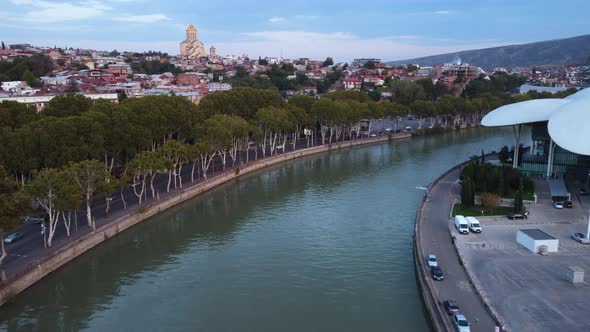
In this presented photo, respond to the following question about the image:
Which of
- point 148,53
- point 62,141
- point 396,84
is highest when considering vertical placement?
point 148,53

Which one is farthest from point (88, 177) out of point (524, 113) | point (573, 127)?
point (524, 113)

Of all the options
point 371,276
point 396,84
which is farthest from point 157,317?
point 396,84

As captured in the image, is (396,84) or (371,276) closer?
(371,276)

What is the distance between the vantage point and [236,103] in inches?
1836

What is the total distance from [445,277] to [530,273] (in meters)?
3.21

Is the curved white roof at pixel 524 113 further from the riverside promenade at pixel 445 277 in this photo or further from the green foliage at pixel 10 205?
the green foliage at pixel 10 205

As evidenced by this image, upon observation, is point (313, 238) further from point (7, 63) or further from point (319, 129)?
point (7, 63)

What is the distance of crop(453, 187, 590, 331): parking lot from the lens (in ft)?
44.5

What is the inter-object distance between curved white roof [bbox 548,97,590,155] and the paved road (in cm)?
628

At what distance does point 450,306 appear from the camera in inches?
538

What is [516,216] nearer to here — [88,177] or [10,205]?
[88,177]

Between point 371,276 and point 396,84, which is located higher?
point 396,84

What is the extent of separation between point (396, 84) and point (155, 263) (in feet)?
220

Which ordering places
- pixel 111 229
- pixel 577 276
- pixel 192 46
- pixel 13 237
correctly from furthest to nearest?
1. pixel 192 46
2. pixel 111 229
3. pixel 13 237
4. pixel 577 276
